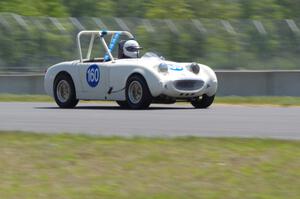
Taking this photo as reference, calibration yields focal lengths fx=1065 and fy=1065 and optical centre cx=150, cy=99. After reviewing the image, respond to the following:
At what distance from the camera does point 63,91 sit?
22406 mm

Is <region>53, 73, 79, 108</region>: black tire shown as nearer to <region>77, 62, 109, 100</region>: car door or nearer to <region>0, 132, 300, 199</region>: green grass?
<region>77, 62, 109, 100</region>: car door

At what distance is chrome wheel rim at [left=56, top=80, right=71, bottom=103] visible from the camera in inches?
877

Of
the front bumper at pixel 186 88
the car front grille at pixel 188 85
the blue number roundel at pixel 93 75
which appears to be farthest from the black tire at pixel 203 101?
the blue number roundel at pixel 93 75

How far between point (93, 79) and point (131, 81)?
4.40 feet

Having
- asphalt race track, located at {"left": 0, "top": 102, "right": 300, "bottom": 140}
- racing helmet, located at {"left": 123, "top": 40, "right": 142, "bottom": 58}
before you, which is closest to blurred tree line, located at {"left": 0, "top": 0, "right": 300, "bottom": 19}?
racing helmet, located at {"left": 123, "top": 40, "right": 142, "bottom": 58}

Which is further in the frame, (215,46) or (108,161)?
(215,46)

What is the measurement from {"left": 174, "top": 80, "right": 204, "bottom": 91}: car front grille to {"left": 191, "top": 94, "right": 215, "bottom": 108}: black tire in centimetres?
61

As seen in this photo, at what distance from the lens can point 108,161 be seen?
11367 mm

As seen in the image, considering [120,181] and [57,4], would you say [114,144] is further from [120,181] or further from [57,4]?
[57,4]

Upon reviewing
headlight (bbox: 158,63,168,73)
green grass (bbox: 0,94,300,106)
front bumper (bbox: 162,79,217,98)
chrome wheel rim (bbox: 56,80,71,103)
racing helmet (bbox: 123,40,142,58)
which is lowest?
green grass (bbox: 0,94,300,106)

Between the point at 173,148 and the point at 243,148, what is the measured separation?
31.2 inches

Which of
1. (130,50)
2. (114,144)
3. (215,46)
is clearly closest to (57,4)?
(215,46)

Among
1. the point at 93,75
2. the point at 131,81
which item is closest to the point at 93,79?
the point at 93,75

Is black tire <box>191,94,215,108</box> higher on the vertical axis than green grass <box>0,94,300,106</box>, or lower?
higher
